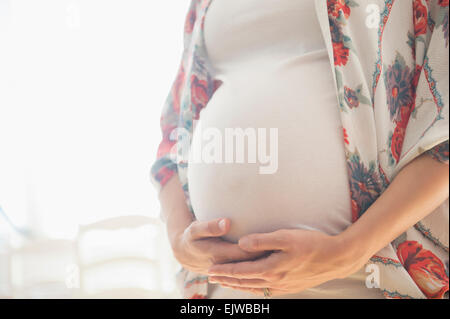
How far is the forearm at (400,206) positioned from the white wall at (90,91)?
1116 millimetres

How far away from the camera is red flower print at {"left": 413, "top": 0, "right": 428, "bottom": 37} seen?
0.54 meters

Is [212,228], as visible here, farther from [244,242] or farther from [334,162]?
[334,162]

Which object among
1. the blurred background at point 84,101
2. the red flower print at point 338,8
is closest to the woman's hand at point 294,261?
the red flower print at point 338,8

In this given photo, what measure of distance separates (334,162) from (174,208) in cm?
34

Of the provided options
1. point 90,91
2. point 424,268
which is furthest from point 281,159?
point 90,91

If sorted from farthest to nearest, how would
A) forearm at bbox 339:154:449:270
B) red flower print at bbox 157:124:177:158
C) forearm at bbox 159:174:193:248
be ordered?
1. red flower print at bbox 157:124:177:158
2. forearm at bbox 159:174:193:248
3. forearm at bbox 339:154:449:270

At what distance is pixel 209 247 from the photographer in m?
0.56

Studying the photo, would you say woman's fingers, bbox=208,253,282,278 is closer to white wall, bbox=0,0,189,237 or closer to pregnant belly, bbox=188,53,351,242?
pregnant belly, bbox=188,53,351,242

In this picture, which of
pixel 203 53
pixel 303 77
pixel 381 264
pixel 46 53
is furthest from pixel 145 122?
pixel 381 264

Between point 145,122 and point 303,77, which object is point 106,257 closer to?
point 145,122

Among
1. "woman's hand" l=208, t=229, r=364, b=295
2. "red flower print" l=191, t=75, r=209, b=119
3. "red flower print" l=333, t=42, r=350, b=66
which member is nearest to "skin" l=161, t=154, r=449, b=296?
"woman's hand" l=208, t=229, r=364, b=295

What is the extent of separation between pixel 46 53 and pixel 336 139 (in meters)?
1.40

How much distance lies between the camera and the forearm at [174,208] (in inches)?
27.0

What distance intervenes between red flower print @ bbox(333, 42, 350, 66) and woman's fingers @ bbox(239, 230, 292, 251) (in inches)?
10.3
